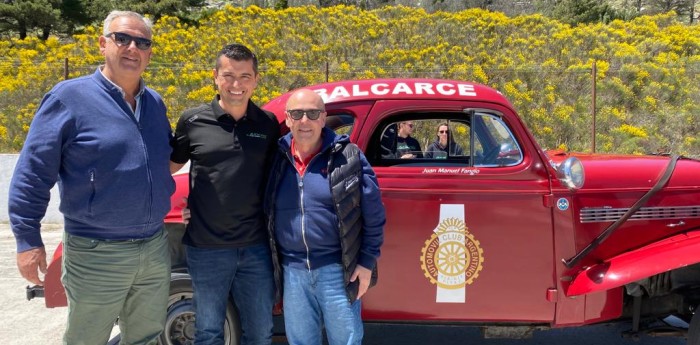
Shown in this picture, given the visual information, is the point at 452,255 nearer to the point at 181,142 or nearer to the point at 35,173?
the point at 181,142

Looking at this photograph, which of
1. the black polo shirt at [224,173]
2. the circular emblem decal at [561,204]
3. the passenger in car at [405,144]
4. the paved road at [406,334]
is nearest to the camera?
the black polo shirt at [224,173]

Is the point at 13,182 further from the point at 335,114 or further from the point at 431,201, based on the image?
the point at 431,201

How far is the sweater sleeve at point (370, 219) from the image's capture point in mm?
2719

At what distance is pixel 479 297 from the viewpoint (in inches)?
142

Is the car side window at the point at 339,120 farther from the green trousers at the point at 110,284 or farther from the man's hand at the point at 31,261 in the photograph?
the man's hand at the point at 31,261

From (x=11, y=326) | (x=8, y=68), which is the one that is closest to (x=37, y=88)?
(x=8, y=68)

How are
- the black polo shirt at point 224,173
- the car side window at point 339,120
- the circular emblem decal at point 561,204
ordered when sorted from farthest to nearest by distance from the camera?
1. the car side window at point 339,120
2. the circular emblem decal at point 561,204
3. the black polo shirt at point 224,173

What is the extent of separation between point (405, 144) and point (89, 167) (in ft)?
8.49

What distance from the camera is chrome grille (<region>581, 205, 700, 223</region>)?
143 inches

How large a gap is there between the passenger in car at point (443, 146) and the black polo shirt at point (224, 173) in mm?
1886

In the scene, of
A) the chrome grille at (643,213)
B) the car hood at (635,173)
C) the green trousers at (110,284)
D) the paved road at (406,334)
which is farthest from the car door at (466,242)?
the green trousers at (110,284)

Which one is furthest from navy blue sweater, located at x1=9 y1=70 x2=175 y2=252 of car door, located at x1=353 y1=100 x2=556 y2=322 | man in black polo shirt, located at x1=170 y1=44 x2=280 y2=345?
car door, located at x1=353 y1=100 x2=556 y2=322

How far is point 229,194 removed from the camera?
2.88 metres

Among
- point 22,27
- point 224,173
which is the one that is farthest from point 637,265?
point 22,27
